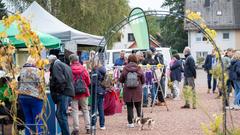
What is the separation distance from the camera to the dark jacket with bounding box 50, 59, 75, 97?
9.59 meters

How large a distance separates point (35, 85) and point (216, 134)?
391 cm

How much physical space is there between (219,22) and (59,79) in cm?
6701

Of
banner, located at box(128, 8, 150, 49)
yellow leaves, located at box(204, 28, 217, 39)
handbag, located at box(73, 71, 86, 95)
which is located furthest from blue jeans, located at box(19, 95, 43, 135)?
banner, located at box(128, 8, 150, 49)

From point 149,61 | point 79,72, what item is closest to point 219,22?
point 149,61

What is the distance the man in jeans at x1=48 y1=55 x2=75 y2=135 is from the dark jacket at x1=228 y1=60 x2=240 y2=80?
22.4 feet

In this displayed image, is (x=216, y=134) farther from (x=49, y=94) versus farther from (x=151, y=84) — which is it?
(x=151, y=84)

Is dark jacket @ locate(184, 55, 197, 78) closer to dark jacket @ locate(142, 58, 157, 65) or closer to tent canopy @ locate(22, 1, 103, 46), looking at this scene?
dark jacket @ locate(142, 58, 157, 65)

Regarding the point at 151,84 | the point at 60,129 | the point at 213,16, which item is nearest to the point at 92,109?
the point at 60,129

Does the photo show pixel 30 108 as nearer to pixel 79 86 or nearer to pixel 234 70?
pixel 79 86

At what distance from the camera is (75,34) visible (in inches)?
607

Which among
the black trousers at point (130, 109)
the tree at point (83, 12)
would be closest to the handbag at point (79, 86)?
the black trousers at point (130, 109)

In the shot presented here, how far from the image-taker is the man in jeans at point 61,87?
31.5ft

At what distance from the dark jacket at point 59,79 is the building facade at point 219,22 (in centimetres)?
6452

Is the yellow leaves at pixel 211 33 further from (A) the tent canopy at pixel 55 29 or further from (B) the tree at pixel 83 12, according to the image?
(B) the tree at pixel 83 12
